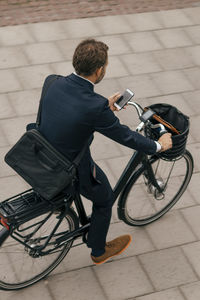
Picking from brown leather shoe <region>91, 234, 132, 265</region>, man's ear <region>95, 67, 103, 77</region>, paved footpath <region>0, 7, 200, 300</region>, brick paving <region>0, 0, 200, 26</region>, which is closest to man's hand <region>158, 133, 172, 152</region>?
man's ear <region>95, 67, 103, 77</region>

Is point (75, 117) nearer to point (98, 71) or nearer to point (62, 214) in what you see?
point (98, 71)

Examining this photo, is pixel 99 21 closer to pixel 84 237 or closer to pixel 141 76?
pixel 141 76

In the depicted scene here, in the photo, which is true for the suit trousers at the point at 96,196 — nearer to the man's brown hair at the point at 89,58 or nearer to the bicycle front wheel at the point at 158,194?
the bicycle front wheel at the point at 158,194

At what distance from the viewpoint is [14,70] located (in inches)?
280

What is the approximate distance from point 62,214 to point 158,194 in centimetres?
118

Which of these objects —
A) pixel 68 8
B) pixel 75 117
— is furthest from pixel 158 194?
pixel 68 8

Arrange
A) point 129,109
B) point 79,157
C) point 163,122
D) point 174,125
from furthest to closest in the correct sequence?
point 129,109 < point 174,125 < point 163,122 < point 79,157

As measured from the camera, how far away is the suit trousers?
13.7 feet

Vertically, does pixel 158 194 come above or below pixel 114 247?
above

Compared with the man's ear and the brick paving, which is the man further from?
the brick paving

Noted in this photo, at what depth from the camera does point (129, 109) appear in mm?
6707

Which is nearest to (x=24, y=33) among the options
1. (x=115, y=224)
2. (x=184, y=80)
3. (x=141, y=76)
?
(x=141, y=76)

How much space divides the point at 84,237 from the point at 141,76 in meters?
3.07

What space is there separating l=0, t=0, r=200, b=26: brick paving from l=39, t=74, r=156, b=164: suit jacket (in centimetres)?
440
